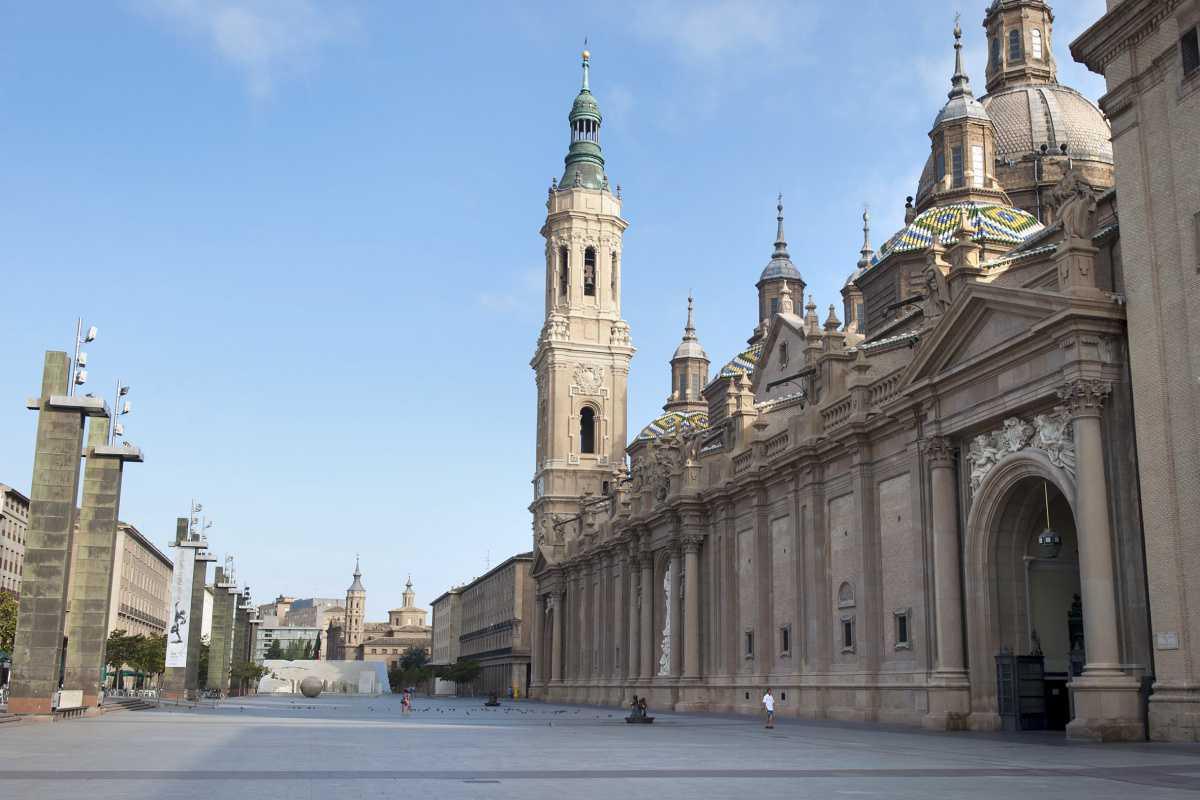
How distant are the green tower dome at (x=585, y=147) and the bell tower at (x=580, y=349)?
4.4 inches

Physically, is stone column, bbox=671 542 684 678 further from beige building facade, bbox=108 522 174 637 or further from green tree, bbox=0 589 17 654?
beige building facade, bbox=108 522 174 637

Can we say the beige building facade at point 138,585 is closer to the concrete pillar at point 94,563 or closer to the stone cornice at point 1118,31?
the concrete pillar at point 94,563

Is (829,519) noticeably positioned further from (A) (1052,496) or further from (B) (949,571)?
(A) (1052,496)

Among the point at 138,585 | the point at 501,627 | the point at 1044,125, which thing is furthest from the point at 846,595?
the point at 138,585

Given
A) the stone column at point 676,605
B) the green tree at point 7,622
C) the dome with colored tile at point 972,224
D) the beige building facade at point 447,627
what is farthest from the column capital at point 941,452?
the beige building facade at point 447,627

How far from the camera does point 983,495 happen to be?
31312mm

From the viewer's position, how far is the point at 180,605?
58406 millimetres

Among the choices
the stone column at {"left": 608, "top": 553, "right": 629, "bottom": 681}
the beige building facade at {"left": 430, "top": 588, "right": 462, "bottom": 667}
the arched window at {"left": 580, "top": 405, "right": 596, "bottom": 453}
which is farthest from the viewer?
the beige building facade at {"left": 430, "top": 588, "right": 462, "bottom": 667}

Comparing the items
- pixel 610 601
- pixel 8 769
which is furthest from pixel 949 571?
pixel 610 601

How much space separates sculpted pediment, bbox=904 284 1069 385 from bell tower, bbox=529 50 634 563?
204 feet

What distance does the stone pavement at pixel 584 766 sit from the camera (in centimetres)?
1488

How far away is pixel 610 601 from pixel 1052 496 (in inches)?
1624

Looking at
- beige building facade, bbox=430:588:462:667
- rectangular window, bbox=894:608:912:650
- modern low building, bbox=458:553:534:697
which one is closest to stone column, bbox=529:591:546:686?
modern low building, bbox=458:553:534:697

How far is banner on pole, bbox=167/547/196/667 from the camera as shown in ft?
192
